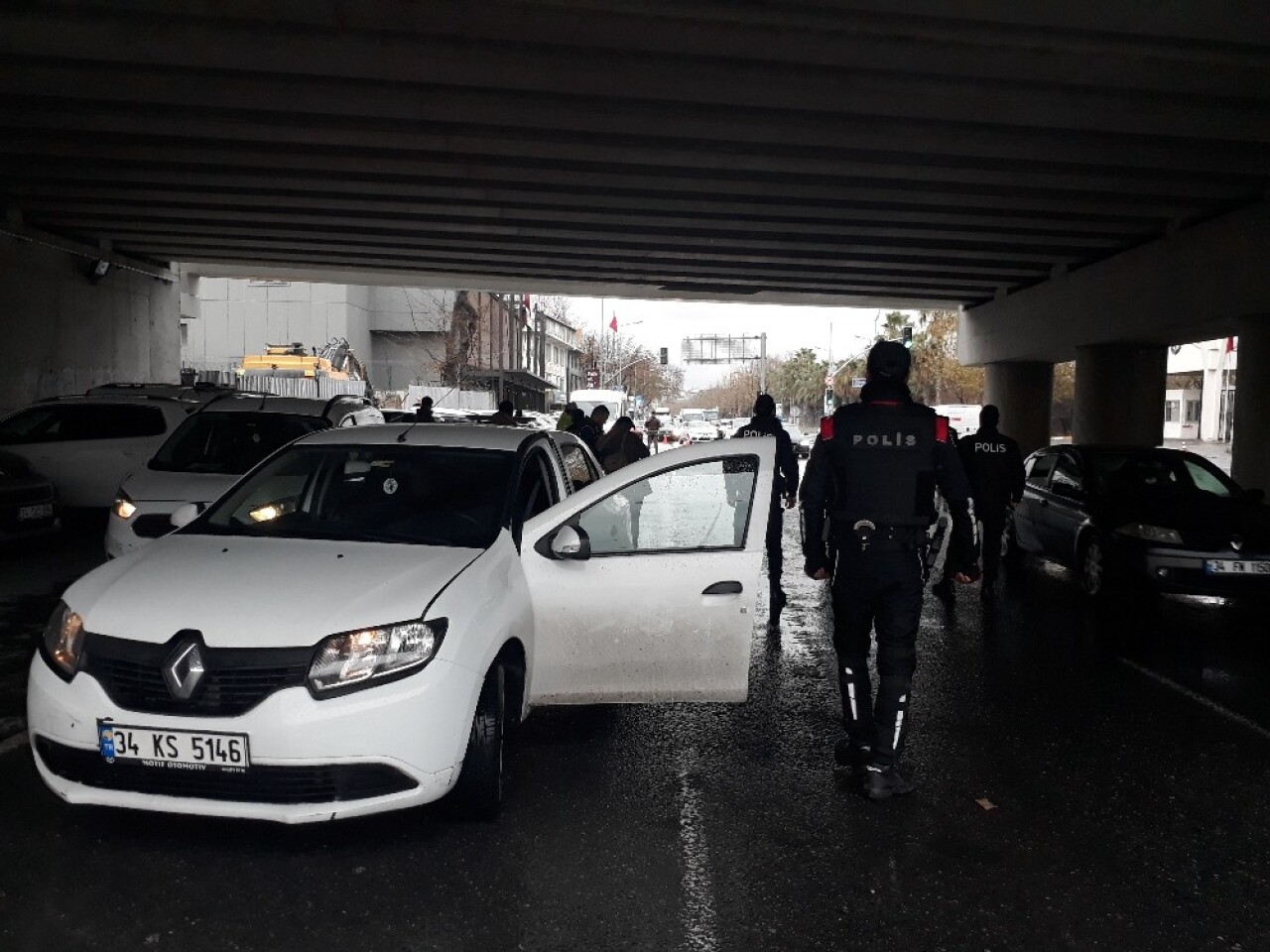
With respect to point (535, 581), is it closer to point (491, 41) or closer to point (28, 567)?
point (491, 41)

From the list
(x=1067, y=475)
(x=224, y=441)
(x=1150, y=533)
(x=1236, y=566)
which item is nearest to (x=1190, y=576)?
(x=1236, y=566)

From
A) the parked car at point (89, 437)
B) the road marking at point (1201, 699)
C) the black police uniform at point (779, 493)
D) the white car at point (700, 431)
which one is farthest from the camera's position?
the white car at point (700, 431)

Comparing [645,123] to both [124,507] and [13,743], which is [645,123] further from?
[13,743]

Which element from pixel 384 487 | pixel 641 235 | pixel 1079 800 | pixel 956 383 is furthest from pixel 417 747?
pixel 956 383

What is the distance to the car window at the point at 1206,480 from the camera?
10.6 m

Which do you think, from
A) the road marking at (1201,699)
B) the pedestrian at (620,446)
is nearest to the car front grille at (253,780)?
the road marking at (1201,699)

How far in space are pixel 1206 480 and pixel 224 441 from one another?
947 cm

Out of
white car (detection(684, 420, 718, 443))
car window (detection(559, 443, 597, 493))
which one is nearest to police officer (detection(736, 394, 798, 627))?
car window (detection(559, 443, 597, 493))

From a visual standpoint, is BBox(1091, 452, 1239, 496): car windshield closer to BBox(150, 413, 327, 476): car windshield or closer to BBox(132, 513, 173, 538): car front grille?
BBox(150, 413, 327, 476): car windshield

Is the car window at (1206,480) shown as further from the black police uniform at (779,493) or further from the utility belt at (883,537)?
the utility belt at (883,537)

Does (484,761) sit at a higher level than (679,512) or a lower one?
lower

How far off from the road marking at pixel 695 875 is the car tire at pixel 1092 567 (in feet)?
20.0

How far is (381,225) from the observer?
17984mm

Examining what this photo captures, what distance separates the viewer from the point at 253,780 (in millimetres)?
3736
